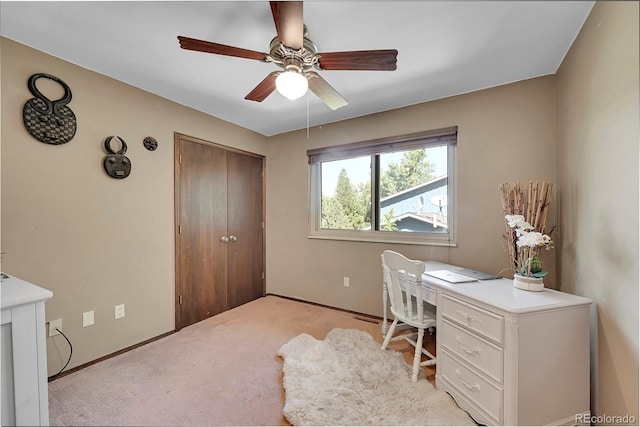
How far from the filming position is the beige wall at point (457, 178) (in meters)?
1.99

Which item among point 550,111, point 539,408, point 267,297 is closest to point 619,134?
point 550,111

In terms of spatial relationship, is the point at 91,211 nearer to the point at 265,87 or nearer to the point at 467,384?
the point at 265,87

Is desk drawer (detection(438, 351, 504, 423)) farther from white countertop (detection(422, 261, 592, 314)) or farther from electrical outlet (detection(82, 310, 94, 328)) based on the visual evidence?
electrical outlet (detection(82, 310, 94, 328))

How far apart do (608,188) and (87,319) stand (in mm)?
3183

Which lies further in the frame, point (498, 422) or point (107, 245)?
point (107, 245)

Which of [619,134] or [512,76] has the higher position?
[512,76]

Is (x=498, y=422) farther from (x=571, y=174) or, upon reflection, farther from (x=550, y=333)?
(x=571, y=174)

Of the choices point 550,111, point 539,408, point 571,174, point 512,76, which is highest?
point 512,76

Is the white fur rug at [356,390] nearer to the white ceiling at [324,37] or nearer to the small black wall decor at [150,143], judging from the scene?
the white ceiling at [324,37]

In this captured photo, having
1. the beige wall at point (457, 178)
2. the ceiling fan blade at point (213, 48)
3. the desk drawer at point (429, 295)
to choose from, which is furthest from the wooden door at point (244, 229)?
the desk drawer at point (429, 295)

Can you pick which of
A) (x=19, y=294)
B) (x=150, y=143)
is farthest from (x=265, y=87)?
(x=19, y=294)

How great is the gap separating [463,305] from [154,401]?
187 centimetres

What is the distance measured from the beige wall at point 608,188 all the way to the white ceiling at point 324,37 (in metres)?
0.13

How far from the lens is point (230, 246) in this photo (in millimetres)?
3016
